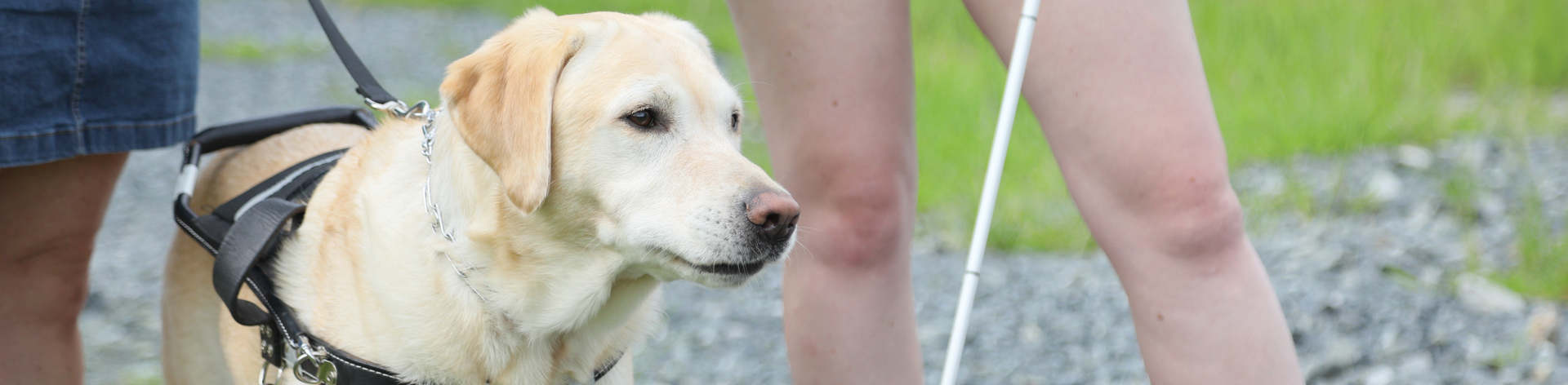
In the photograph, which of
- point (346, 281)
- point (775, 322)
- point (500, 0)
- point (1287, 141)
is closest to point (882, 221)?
point (346, 281)

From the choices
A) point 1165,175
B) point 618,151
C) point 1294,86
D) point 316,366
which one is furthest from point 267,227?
point 1294,86

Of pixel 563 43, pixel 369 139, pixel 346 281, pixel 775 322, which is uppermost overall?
pixel 563 43

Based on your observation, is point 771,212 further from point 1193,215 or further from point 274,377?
point 274,377

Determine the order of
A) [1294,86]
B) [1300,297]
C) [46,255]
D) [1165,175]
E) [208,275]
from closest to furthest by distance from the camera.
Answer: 1. [1165,175]
2. [46,255]
3. [208,275]
4. [1300,297]
5. [1294,86]

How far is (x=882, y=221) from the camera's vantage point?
2.28 meters

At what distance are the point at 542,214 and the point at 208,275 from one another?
1062mm

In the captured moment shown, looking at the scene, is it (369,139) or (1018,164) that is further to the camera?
(1018,164)

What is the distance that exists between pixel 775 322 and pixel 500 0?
30.9ft

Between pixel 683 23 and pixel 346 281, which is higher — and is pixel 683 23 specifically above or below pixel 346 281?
above

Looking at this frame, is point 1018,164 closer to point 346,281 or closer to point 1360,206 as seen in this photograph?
point 1360,206

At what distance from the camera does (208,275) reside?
2.62 metres

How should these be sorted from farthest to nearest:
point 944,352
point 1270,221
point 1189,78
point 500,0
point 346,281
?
point 500,0 → point 1270,221 → point 944,352 → point 346,281 → point 1189,78

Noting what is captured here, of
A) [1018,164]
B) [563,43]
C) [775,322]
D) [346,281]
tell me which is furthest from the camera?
[1018,164]

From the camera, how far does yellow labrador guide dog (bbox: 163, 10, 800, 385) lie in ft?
6.40
